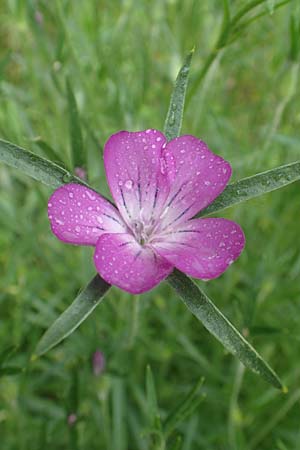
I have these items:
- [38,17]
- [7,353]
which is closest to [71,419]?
[7,353]

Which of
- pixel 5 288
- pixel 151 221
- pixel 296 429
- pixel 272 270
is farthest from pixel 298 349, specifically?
pixel 151 221

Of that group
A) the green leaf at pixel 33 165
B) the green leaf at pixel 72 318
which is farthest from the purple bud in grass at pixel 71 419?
the green leaf at pixel 33 165

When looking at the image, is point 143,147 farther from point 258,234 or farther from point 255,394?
point 258,234

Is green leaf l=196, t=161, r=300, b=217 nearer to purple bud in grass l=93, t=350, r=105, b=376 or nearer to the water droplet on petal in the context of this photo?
the water droplet on petal

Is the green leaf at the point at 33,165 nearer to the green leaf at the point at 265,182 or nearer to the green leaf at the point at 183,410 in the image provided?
the green leaf at the point at 265,182

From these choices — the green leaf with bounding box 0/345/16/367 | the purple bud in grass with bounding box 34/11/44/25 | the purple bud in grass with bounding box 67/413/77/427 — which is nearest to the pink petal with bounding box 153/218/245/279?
the green leaf with bounding box 0/345/16/367

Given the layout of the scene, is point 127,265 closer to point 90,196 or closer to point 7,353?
point 90,196
